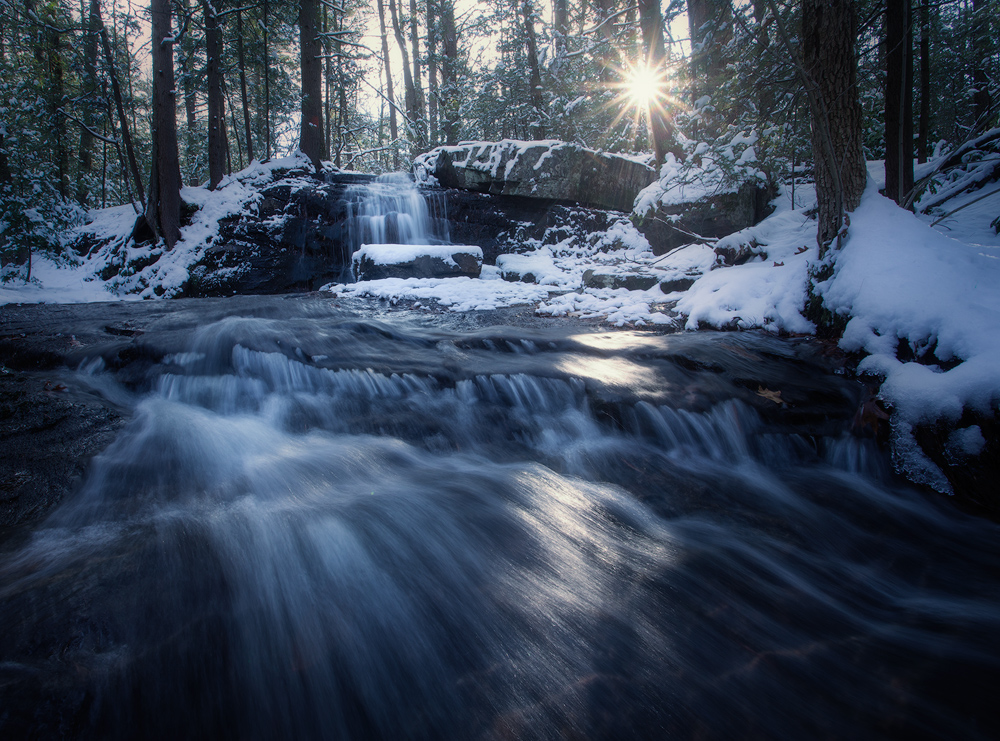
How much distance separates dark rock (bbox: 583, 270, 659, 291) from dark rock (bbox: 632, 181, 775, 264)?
1234mm

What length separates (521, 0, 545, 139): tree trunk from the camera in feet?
39.9

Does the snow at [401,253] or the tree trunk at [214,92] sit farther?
the tree trunk at [214,92]

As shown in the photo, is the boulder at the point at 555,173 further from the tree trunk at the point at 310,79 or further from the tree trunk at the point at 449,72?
the tree trunk at the point at 449,72

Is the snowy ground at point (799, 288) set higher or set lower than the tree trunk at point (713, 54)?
lower

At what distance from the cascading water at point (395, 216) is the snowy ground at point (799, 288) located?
227 cm

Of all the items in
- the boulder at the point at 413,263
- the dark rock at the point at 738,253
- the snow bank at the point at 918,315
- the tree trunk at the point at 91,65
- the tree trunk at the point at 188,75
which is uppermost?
the tree trunk at the point at 188,75

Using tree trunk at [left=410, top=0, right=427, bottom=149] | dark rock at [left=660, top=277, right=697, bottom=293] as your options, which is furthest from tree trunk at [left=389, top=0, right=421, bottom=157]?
dark rock at [left=660, top=277, right=697, bottom=293]

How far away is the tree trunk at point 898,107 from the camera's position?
407cm

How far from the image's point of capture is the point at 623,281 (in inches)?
297

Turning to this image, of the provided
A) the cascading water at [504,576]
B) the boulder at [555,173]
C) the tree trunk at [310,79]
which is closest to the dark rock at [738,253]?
the cascading water at [504,576]

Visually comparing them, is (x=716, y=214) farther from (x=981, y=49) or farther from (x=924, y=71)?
(x=981, y=49)

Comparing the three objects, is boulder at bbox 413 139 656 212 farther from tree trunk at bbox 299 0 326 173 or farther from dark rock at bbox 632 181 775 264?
tree trunk at bbox 299 0 326 173

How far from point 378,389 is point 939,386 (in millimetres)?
3872

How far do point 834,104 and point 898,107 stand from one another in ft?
1.89
